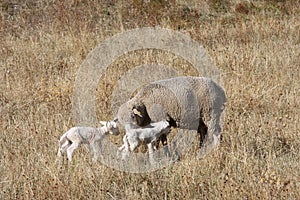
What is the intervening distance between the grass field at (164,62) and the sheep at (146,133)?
0.32 m

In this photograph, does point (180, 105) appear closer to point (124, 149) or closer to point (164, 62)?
point (124, 149)

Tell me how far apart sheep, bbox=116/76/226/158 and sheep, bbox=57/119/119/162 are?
0.62ft

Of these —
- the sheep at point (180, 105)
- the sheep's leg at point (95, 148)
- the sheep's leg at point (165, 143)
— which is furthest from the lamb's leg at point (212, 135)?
the sheep's leg at point (95, 148)

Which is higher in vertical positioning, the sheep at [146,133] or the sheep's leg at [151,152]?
the sheep at [146,133]

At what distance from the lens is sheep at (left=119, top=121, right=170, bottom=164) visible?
4.07 metres

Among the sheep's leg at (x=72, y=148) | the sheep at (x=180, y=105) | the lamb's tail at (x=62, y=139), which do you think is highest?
the sheep at (x=180, y=105)

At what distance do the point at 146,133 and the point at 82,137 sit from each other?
1.96ft

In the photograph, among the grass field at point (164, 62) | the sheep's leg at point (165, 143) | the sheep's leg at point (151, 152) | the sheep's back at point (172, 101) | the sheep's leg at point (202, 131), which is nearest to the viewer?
the grass field at point (164, 62)

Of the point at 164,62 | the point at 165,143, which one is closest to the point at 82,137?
the point at 165,143

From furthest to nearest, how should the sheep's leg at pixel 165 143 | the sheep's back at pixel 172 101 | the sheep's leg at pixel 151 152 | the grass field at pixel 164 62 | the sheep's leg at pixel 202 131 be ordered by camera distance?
1. the sheep's leg at pixel 202 131
2. the sheep's leg at pixel 165 143
3. the sheep's back at pixel 172 101
4. the sheep's leg at pixel 151 152
5. the grass field at pixel 164 62

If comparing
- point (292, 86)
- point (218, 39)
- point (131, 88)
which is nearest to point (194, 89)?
point (131, 88)

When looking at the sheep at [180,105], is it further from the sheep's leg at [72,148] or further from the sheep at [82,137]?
the sheep's leg at [72,148]

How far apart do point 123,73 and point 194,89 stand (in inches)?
108

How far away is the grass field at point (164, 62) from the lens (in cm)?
359
